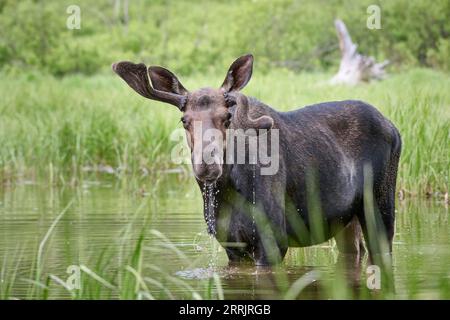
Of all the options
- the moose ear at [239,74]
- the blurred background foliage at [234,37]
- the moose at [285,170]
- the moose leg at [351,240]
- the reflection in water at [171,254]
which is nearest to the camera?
the reflection in water at [171,254]

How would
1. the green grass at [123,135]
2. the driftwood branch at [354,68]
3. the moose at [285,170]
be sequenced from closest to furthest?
the moose at [285,170] → the green grass at [123,135] → the driftwood branch at [354,68]

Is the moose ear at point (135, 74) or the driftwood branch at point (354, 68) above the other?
the driftwood branch at point (354, 68)

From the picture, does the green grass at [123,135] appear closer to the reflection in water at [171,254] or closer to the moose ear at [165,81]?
the reflection in water at [171,254]

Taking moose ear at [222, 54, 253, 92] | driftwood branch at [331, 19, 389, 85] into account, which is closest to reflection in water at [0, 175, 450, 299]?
moose ear at [222, 54, 253, 92]

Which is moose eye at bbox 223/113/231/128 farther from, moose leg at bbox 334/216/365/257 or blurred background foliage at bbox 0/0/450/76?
blurred background foliage at bbox 0/0/450/76

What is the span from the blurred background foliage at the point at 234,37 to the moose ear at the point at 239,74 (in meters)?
23.5

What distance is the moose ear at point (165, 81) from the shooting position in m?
7.49

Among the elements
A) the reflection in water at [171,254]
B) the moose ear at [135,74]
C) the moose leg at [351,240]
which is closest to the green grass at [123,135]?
the reflection in water at [171,254]

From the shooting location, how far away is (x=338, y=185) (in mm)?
7953

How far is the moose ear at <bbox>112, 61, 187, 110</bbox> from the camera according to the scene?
7.49 m

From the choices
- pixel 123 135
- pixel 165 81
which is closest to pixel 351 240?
pixel 165 81

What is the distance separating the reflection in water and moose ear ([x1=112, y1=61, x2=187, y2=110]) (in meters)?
1.01
